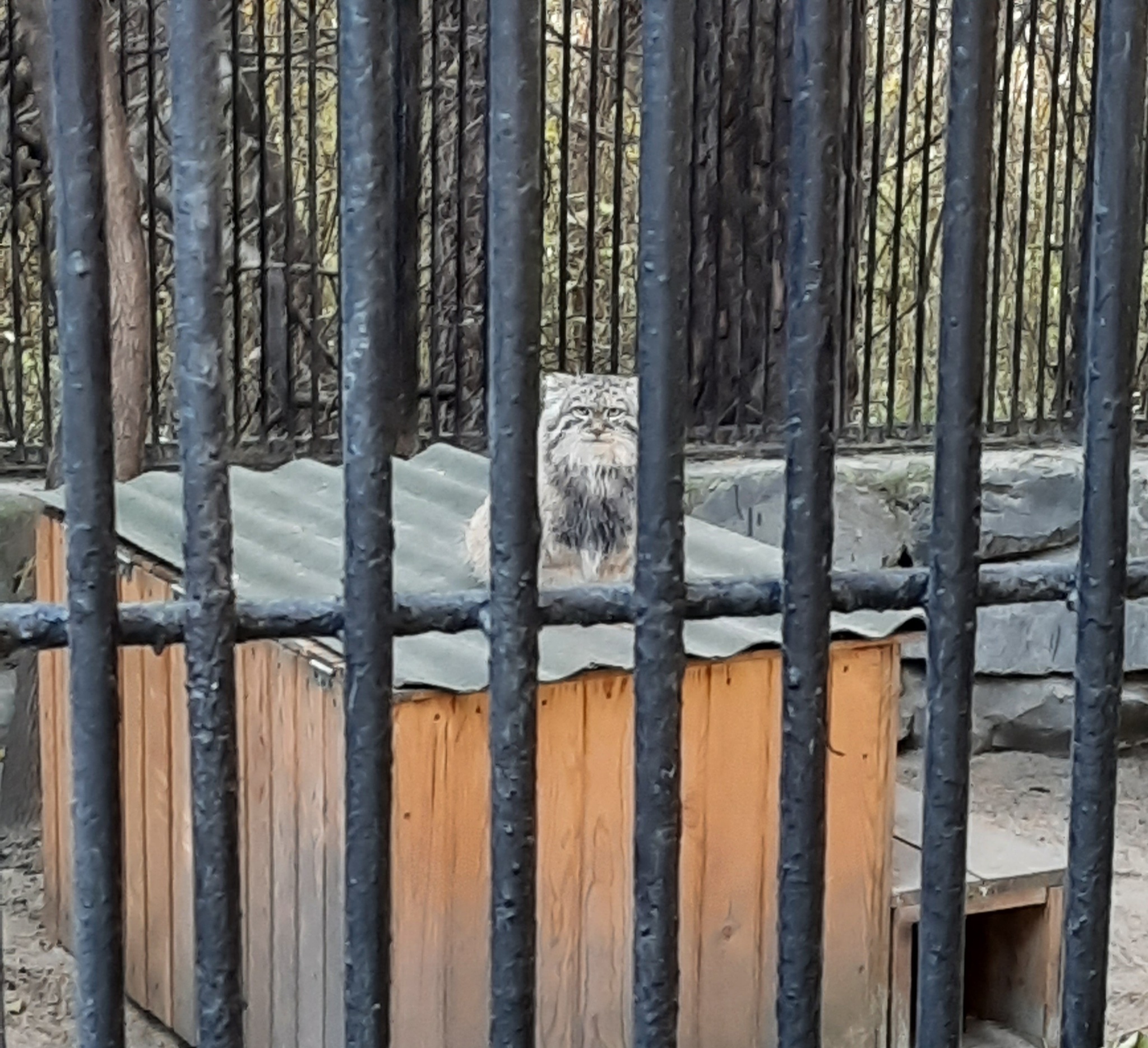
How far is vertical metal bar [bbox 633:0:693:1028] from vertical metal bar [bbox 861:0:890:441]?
4309 mm

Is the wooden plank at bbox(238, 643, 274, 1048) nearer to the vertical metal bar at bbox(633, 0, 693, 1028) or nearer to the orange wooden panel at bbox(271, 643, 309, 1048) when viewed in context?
the orange wooden panel at bbox(271, 643, 309, 1048)

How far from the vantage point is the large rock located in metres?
6.02

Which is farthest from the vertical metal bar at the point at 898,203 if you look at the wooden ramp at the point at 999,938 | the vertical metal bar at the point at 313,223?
the vertical metal bar at the point at 313,223

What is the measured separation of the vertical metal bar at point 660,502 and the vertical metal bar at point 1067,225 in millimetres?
4603

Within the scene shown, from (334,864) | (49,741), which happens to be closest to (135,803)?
(49,741)

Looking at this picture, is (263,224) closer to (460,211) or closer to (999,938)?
(460,211)

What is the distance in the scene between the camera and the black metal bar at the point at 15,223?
16.0ft

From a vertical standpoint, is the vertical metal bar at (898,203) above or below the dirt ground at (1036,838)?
above

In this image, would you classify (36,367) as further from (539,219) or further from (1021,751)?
(539,219)

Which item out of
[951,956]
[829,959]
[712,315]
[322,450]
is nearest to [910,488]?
[712,315]

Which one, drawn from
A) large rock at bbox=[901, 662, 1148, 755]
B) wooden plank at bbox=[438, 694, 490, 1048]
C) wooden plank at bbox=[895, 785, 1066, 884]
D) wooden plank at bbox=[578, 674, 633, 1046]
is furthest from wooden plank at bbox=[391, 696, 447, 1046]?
large rock at bbox=[901, 662, 1148, 755]

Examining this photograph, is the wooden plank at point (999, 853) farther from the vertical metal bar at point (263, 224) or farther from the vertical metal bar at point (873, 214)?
the vertical metal bar at point (263, 224)

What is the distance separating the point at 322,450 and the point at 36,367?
1569mm

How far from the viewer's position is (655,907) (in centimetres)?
136
